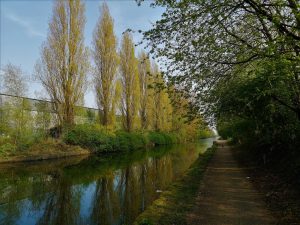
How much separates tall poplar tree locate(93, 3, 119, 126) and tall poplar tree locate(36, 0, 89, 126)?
434 centimetres

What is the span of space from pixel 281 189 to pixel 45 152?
16.8 meters

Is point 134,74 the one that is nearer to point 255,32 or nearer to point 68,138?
point 68,138

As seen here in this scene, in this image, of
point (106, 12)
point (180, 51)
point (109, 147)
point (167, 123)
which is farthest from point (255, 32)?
point (167, 123)

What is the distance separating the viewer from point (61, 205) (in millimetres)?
8766

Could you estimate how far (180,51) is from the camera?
293 inches

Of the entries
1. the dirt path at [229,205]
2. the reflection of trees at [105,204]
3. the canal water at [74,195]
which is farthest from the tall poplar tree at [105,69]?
the dirt path at [229,205]

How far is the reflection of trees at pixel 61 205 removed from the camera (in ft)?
24.2

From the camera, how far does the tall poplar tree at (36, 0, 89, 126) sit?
24562 millimetres

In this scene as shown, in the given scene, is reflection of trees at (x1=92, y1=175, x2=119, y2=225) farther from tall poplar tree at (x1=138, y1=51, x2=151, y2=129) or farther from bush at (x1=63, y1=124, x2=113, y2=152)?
tall poplar tree at (x1=138, y1=51, x2=151, y2=129)

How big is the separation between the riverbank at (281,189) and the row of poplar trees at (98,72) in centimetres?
858

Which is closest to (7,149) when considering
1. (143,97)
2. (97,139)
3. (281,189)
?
(97,139)

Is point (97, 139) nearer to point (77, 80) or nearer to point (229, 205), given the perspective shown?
point (77, 80)

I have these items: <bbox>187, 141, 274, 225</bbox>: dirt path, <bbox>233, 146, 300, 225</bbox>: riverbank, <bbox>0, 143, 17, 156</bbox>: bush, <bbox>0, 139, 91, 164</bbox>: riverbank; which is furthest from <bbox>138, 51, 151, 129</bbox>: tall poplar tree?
<bbox>187, 141, 274, 225</bbox>: dirt path

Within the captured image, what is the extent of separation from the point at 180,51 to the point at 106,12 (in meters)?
27.0
